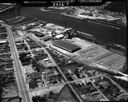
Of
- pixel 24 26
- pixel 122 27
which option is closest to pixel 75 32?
pixel 122 27

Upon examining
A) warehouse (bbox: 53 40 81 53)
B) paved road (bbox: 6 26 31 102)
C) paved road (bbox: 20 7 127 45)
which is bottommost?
paved road (bbox: 6 26 31 102)

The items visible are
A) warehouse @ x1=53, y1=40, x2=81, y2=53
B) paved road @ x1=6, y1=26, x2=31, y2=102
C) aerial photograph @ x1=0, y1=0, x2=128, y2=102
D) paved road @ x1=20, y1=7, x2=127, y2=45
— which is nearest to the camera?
paved road @ x1=6, y1=26, x2=31, y2=102

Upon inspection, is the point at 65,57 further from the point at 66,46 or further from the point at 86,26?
the point at 86,26

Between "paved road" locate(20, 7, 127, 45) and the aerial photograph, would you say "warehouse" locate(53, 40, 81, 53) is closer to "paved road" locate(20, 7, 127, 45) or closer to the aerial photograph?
the aerial photograph

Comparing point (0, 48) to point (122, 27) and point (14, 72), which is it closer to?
point (14, 72)

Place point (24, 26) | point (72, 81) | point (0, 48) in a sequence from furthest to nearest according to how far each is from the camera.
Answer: point (24, 26), point (0, 48), point (72, 81)

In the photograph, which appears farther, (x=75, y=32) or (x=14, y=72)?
(x=75, y=32)

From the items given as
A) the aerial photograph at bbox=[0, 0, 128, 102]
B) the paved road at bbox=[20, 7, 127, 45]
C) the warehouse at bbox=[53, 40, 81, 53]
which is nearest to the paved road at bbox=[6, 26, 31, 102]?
the aerial photograph at bbox=[0, 0, 128, 102]
